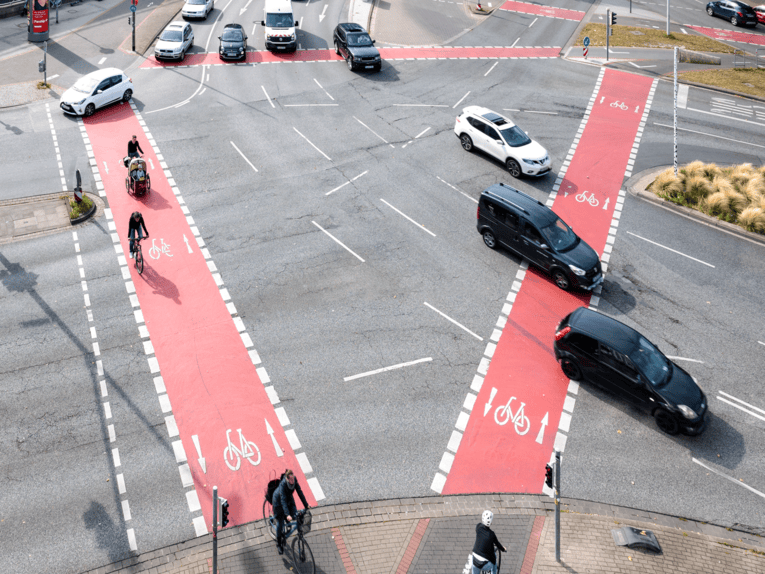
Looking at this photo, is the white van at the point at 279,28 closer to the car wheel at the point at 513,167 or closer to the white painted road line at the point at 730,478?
the car wheel at the point at 513,167

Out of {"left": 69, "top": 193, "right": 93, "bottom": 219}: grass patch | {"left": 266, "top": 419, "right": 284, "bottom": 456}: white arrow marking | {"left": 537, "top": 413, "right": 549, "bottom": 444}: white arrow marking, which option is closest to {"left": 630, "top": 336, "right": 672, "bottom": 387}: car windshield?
{"left": 537, "top": 413, "right": 549, "bottom": 444}: white arrow marking

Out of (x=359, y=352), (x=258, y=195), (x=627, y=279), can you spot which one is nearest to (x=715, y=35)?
(x=627, y=279)

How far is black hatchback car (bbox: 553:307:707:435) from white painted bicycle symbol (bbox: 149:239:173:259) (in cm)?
1331

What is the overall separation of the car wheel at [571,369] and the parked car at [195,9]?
38108 mm

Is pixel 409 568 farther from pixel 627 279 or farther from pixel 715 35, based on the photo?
pixel 715 35

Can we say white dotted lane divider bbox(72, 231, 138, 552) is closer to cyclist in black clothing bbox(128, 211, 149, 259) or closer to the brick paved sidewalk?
the brick paved sidewalk

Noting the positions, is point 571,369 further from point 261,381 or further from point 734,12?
point 734,12

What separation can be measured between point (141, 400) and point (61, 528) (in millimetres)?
3644

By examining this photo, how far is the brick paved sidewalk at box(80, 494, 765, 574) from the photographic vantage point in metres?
12.6

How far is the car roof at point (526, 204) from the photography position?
20578 millimetres

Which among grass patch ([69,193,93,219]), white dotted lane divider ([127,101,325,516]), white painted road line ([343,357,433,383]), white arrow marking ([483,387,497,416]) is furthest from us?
grass patch ([69,193,93,219])

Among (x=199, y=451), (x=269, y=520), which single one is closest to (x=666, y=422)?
(x=269, y=520)

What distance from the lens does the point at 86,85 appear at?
99.2 ft

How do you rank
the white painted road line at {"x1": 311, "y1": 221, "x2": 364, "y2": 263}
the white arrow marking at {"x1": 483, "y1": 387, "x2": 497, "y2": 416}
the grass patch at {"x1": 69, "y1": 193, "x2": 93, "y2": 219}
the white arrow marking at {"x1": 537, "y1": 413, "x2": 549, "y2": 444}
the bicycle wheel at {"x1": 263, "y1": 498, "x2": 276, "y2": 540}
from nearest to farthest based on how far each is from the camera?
the bicycle wheel at {"x1": 263, "y1": 498, "x2": 276, "y2": 540}
the white arrow marking at {"x1": 537, "y1": 413, "x2": 549, "y2": 444}
the white arrow marking at {"x1": 483, "y1": 387, "x2": 497, "y2": 416}
the white painted road line at {"x1": 311, "y1": 221, "x2": 364, "y2": 263}
the grass patch at {"x1": 69, "y1": 193, "x2": 93, "y2": 219}
